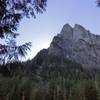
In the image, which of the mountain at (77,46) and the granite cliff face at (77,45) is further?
the granite cliff face at (77,45)

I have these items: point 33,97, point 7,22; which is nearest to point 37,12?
point 7,22

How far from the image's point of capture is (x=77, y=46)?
403 ft

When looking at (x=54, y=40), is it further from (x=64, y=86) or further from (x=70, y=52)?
(x=64, y=86)

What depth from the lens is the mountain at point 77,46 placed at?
111 meters

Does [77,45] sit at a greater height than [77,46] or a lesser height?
greater

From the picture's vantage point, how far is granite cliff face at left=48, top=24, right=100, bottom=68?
365 feet

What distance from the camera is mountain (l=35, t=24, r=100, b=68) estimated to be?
111 m

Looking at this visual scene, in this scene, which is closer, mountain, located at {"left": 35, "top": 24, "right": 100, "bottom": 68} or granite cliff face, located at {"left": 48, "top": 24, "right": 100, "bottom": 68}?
mountain, located at {"left": 35, "top": 24, "right": 100, "bottom": 68}

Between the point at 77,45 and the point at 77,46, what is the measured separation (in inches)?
66.5

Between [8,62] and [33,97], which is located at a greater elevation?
[8,62]

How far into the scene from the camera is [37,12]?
1153 cm

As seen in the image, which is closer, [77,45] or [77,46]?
[77,46]

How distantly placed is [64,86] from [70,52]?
100833mm

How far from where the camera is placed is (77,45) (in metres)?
125
